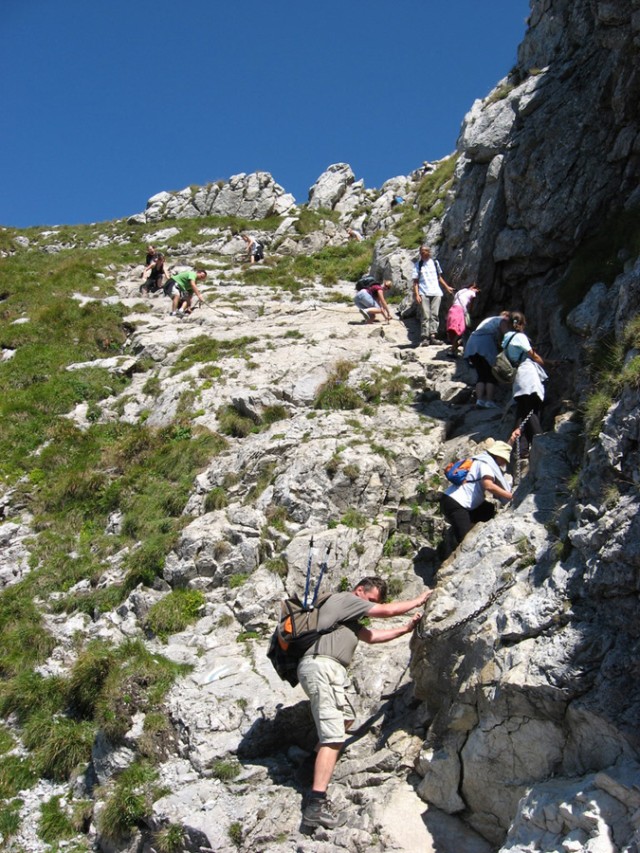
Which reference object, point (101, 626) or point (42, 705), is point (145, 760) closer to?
point (42, 705)

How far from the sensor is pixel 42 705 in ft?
37.3

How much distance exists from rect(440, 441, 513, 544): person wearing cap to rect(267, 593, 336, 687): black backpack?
313 centimetres

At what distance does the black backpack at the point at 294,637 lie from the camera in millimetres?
8719

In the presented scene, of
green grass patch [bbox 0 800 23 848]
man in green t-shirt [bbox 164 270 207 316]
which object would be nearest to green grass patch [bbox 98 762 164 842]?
green grass patch [bbox 0 800 23 848]

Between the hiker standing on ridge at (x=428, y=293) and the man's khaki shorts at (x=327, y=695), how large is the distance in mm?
12400

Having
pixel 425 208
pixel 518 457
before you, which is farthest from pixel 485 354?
pixel 425 208

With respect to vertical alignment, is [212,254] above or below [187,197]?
below

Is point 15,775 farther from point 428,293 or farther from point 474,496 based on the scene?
point 428,293

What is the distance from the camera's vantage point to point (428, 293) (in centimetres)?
1941

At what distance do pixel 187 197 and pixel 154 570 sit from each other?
3989 centimetres

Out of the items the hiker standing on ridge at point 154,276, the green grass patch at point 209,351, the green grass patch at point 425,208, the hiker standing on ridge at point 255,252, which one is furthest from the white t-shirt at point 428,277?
the hiker standing on ridge at point 255,252

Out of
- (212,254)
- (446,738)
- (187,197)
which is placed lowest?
(446,738)

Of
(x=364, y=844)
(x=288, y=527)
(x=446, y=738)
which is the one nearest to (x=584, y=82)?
(x=288, y=527)

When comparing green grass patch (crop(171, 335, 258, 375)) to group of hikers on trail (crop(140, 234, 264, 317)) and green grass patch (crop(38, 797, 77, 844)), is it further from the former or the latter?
green grass patch (crop(38, 797, 77, 844))
